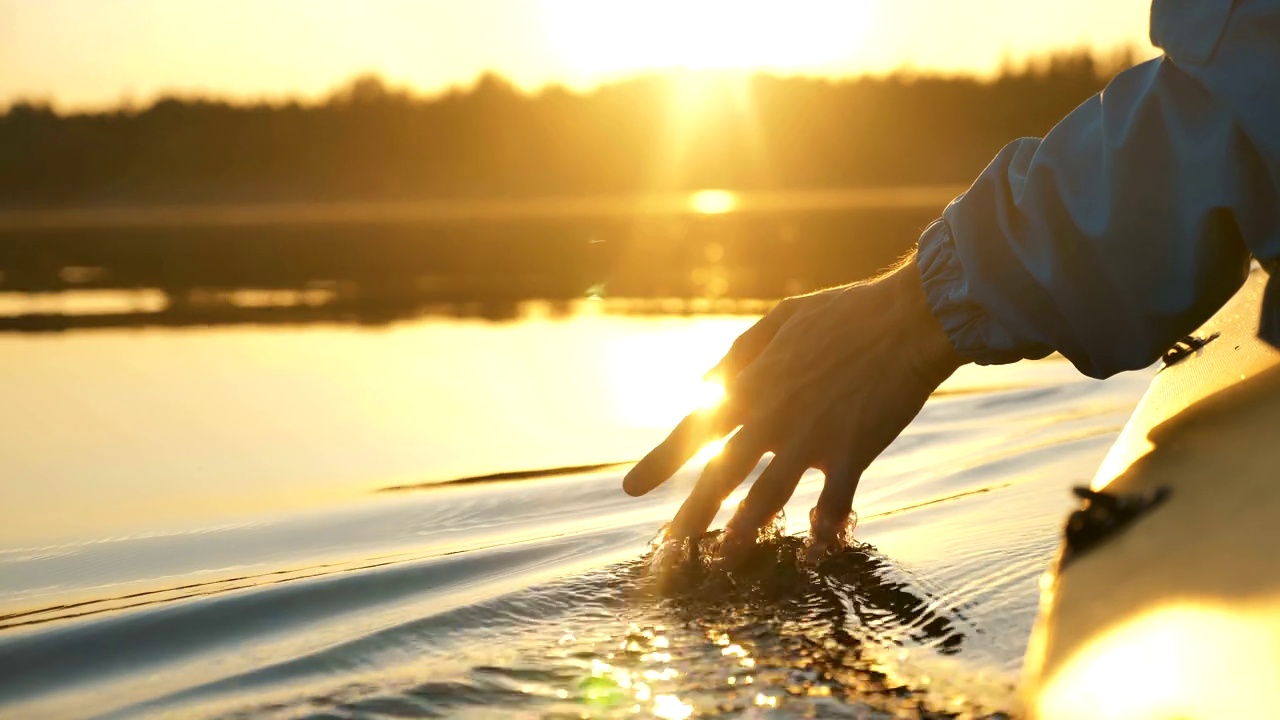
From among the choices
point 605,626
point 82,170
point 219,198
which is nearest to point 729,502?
point 605,626

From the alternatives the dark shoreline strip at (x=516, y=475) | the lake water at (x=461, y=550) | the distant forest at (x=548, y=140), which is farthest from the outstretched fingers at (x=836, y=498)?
the distant forest at (x=548, y=140)

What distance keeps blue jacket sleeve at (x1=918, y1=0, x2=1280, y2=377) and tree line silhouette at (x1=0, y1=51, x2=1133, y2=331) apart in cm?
443

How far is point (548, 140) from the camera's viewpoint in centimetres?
4419

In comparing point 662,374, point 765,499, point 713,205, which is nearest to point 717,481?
point 765,499

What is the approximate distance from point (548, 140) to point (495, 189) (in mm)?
9659

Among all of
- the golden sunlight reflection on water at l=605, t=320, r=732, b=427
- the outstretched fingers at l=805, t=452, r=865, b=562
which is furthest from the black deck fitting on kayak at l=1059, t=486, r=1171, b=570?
the golden sunlight reflection on water at l=605, t=320, r=732, b=427

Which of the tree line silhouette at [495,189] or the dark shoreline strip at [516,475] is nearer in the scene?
the dark shoreline strip at [516,475]

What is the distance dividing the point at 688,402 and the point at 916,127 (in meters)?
42.3

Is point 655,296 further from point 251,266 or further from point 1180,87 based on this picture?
point 1180,87

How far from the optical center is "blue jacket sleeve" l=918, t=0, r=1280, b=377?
142cm

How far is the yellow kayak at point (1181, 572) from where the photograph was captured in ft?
3.49

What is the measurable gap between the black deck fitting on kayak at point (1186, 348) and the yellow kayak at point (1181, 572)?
94mm

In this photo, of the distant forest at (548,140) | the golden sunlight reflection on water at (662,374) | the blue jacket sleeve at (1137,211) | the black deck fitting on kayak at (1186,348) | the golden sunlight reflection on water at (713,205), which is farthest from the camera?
the distant forest at (548,140)

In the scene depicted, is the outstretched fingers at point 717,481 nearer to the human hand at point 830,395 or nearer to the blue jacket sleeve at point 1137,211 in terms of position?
the human hand at point 830,395
